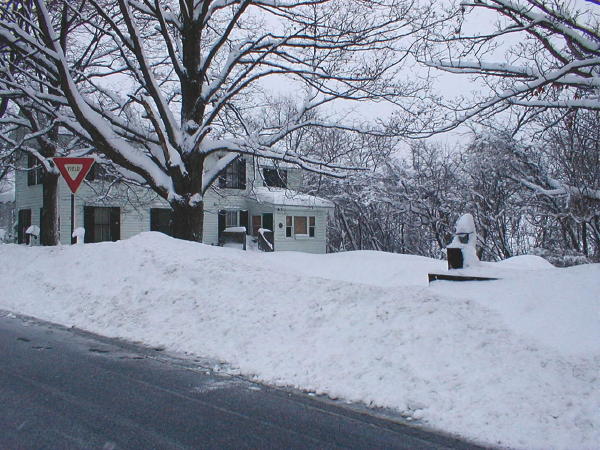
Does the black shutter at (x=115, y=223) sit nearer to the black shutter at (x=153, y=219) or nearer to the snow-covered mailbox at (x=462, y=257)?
the black shutter at (x=153, y=219)

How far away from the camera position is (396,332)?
6152mm

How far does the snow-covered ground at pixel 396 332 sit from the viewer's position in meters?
4.68

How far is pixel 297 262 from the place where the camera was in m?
13.9

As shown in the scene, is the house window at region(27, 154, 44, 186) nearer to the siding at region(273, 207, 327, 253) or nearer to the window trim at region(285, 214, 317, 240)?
the siding at region(273, 207, 327, 253)

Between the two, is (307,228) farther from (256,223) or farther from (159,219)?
(159,219)

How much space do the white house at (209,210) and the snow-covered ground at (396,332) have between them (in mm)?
16270

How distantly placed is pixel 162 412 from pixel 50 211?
1811cm

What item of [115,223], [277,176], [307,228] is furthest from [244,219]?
[277,176]

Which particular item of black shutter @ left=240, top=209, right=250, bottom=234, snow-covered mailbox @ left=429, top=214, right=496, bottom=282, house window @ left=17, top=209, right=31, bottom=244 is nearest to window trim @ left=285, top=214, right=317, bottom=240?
black shutter @ left=240, top=209, right=250, bottom=234

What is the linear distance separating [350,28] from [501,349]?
10.2 meters

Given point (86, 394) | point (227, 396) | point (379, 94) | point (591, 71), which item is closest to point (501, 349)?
point (227, 396)

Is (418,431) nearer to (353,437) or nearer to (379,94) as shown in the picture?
(353,437)

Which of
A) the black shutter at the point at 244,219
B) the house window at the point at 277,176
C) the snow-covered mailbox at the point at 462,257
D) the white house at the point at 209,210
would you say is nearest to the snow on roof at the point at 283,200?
the white house at the point at 209,210

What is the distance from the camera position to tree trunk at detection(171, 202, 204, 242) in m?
13.4
